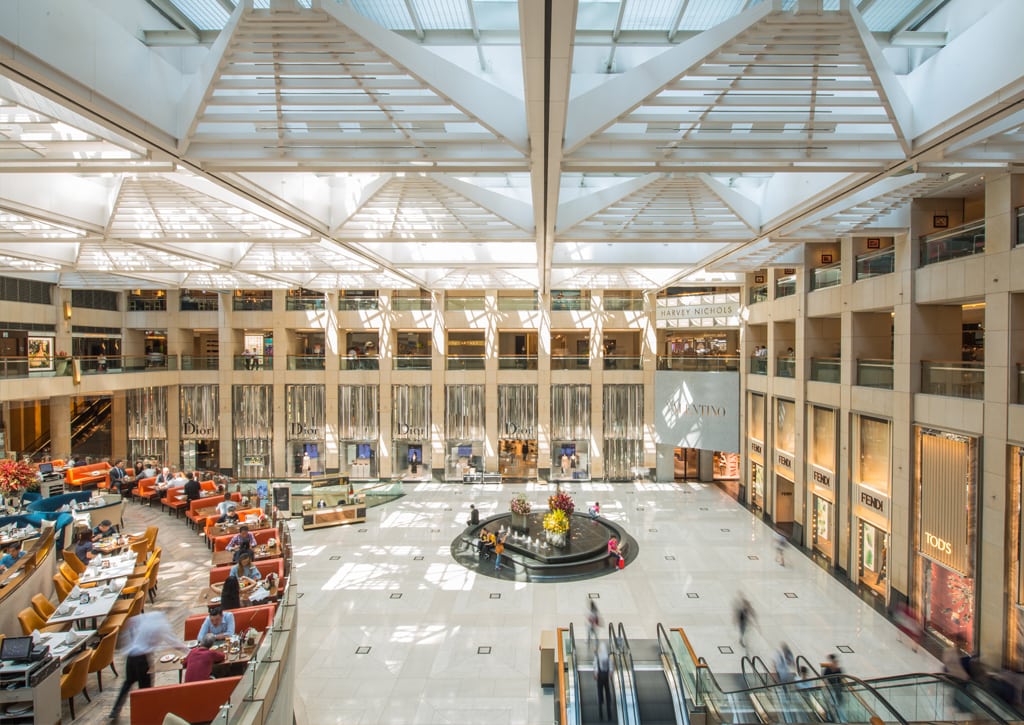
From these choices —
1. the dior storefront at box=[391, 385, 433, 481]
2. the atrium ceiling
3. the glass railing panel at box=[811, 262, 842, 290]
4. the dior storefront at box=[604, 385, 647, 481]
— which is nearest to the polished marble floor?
the dior storefront at box=[604, 385, 647, 481]

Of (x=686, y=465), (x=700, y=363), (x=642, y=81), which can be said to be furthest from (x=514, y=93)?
(x=686, y=465)

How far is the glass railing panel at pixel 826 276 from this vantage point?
13.7m

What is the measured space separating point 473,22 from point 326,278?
16049mm

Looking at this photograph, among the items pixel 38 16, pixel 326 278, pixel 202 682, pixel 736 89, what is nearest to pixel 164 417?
pixel 326 278

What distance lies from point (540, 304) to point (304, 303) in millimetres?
10142

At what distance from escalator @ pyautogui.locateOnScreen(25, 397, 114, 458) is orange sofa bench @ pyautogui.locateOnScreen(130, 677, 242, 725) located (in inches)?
878

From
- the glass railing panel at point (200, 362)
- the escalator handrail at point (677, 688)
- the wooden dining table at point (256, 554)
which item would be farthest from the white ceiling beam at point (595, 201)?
the glass railing panel at point (200, 362)

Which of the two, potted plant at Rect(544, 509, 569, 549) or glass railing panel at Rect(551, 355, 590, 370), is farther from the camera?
glass railing panel at Rect(551, 355, 590, 370)

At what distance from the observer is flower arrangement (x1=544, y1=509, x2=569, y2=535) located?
13.8 metres

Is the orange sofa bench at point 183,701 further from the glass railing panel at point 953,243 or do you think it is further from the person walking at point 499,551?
the glass railing panel at point 953,243

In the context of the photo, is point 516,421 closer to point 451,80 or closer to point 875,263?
point 875,263

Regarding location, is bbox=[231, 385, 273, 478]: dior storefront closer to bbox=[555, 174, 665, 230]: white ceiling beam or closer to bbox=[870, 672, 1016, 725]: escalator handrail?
bbox=[555, 174, 665, 230]: white ceiling beam

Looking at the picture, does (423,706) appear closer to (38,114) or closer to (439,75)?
(439,75)

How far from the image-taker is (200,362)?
2356 cm
